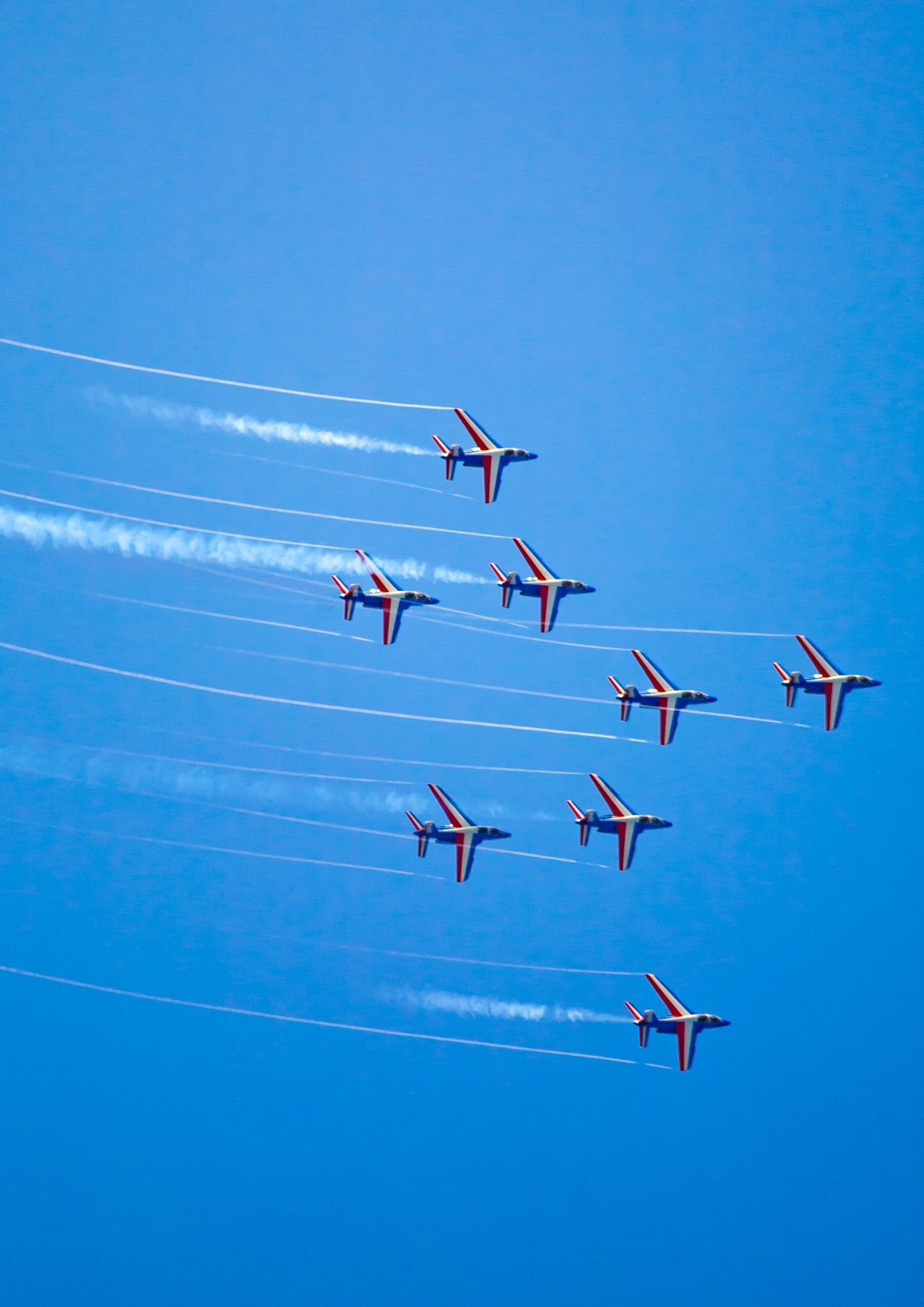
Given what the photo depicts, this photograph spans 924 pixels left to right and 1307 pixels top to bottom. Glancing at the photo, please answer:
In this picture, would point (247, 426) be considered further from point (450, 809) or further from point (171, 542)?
point (450, 809)

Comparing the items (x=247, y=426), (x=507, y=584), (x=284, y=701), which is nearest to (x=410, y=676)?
(x=284, y=701)

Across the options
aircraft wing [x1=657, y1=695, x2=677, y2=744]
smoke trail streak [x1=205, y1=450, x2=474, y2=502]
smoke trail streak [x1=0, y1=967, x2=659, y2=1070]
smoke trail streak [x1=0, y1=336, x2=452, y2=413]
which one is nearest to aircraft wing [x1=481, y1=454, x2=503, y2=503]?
smoke trail streak [x1=205, y1=450, x2=474, y2=502]

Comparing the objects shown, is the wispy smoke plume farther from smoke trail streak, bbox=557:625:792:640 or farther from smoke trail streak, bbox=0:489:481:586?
smoke trail streak, bbox=557:625:792:640

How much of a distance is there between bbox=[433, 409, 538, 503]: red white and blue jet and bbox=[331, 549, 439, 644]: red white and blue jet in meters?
1.54

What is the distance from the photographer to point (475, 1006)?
1220 centimetres

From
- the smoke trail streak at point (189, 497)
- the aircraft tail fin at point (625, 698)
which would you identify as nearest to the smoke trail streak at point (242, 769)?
the aircraft tail fin at point (625, 698)

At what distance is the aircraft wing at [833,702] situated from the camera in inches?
485

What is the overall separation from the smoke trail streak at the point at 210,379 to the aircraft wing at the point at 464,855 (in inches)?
221

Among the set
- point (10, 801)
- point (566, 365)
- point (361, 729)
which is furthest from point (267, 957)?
point (566, 365)

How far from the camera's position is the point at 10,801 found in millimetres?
12336

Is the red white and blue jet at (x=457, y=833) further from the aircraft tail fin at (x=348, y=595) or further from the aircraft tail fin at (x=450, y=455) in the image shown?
the aircraft tail fin at (x=450, y=455)

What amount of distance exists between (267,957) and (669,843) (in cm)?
562

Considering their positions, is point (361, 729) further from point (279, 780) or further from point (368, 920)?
point (368, 920)

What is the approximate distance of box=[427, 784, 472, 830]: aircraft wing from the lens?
12047 mm
